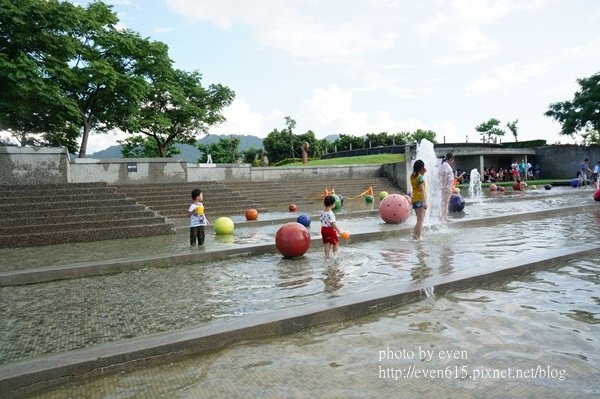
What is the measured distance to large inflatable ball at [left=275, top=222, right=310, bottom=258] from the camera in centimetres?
886

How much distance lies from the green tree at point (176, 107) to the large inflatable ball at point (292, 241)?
2881 cm

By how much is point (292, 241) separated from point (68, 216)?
29.9 ft

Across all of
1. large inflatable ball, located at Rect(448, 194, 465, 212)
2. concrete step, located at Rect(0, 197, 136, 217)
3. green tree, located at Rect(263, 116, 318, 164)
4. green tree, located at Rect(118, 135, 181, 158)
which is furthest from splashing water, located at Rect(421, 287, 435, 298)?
green tree, located at Rect(263, 116, 318, 164)

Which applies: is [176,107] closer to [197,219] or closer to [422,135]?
[197,219]

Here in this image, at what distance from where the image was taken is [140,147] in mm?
56281

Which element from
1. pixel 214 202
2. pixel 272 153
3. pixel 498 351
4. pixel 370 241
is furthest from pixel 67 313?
pixel 272 153

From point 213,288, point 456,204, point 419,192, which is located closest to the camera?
point 213,288

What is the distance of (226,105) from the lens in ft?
151

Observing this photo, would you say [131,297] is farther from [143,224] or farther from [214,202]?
[214,202]

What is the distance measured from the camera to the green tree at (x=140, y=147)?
1908 inches

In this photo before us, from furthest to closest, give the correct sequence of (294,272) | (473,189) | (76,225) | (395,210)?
(473,189), (76,225), (395,210), (294,272)

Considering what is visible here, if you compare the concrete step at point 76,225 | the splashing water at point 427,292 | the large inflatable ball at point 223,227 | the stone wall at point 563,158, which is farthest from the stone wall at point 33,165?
the stone wall at point 563,158

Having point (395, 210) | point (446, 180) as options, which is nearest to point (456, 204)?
point (446, 180)

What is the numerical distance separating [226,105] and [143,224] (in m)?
33.5
